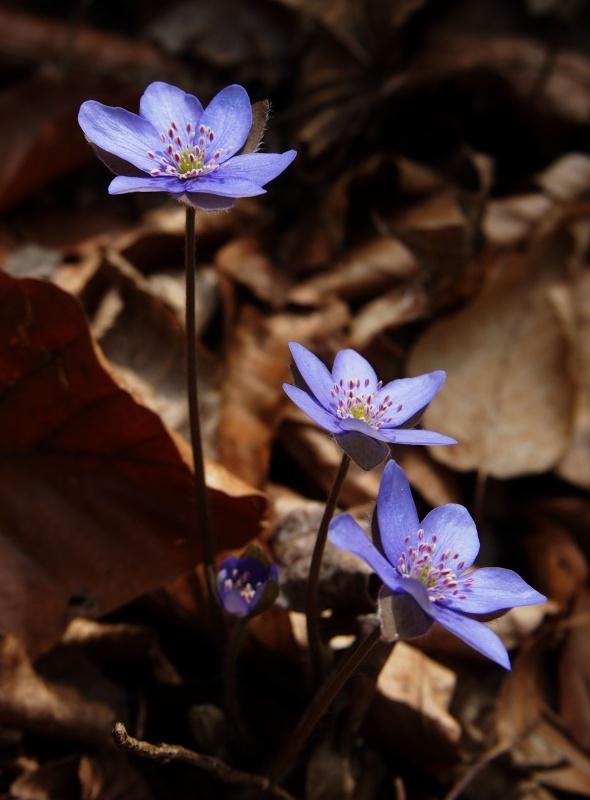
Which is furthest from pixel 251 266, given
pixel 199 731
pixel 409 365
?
pixel 199 731

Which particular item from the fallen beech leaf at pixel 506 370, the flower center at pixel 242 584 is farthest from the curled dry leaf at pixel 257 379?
the flower center at pixel 242 584

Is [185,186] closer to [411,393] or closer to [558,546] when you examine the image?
[411,393]

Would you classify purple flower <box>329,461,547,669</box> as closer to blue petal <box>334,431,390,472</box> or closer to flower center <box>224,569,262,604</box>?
blue petal <box>334,431,390,472</box>

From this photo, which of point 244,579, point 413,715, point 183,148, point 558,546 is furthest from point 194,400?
point 558,546

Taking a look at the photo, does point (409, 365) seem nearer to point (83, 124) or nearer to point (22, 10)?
point (83, 124)

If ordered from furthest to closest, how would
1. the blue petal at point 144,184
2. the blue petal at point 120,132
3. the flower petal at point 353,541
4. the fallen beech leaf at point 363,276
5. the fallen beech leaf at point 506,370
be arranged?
1. the fallen beech leaf at point 363,276
2. the fallen beech leaf at point 506,370
3. the blue petal at point 120,132
4. the blue petal at point 144,184
5. the flower petal at point 353,541

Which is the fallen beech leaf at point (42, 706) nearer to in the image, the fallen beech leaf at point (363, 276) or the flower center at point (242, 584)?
the flower center at point (242, 584)
